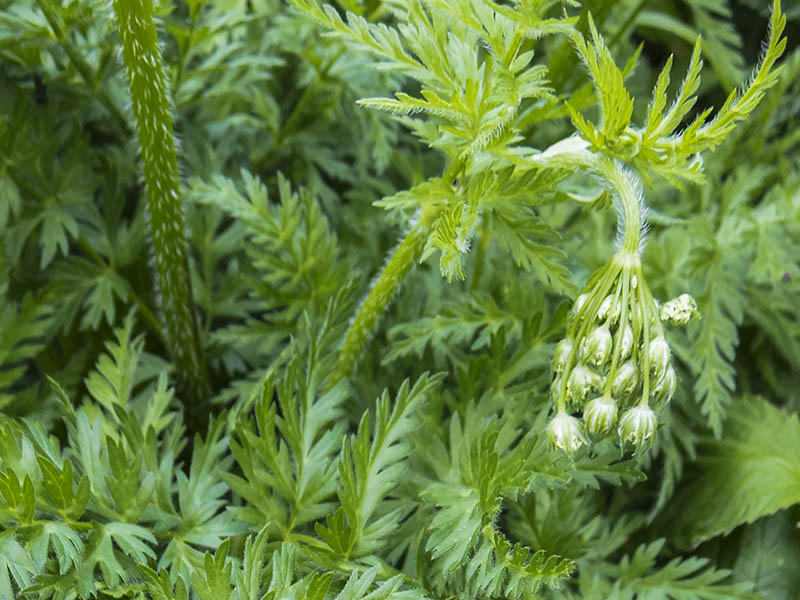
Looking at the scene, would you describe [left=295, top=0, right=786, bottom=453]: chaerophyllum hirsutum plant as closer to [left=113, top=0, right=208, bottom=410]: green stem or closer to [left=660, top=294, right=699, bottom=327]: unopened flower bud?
[left=660, top=294, right=699, bottom=327]: unopened flower bud

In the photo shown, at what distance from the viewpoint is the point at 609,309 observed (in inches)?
34.8

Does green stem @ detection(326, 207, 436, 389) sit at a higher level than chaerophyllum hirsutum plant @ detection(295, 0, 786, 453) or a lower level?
lower

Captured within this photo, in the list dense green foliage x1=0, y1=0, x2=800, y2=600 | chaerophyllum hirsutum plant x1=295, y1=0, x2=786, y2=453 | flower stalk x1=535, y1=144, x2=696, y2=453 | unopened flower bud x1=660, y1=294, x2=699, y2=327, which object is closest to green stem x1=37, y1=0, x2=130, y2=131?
dense green foliage x1=0, y1=0, x2=800, y2=600

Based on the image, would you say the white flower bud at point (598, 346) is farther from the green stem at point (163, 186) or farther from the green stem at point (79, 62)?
the green stem at point (79, 62)

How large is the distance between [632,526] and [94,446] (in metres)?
0.96

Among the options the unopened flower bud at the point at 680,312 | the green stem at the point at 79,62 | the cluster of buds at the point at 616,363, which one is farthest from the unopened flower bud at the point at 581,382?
the green stem at the point at 79,62

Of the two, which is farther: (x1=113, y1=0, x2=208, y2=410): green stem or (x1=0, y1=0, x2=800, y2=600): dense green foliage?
(x1=113, y1=0, x2=208, y2=410): green stem

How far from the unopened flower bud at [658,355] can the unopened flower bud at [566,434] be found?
0.10 metres

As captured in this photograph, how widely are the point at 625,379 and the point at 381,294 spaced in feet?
1.43

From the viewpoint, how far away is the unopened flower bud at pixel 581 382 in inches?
34.4

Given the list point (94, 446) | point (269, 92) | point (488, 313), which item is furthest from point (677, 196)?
point (94, 446)

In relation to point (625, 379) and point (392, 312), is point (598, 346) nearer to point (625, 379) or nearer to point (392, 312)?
point (625, 379)

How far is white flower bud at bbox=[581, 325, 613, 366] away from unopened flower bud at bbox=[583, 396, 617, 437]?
0.14ft

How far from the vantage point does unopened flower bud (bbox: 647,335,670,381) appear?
2.85 ft
